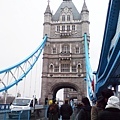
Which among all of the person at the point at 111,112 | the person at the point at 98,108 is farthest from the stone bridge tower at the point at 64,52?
the person at the point at 111,112

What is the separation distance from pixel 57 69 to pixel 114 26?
82.9ft

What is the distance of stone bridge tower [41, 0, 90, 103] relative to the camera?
31062mm

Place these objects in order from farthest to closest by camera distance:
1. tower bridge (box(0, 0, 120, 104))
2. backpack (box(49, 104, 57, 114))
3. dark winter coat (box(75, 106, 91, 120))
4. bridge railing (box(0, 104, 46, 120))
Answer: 1. tower bridge (box(0, 0, 120, 104))
2. backpack (box(49, 104, 57, 114))
3. bridge railing (box(0, 104, 46, 120))
4. dark winter coat (box(75, 106, 91, 120))

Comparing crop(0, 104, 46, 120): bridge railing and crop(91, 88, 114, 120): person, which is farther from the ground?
crop(91, 88, 114, 120): person

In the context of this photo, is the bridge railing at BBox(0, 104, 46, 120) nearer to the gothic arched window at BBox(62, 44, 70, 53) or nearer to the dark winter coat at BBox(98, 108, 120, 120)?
the dark winter coat at BBox(98, 108, 120, 120)

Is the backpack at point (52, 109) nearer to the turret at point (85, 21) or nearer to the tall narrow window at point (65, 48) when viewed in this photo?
the tall narrow window at point (65, 48)

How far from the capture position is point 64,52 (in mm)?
32281

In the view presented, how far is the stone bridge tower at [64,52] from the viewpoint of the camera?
102 ft

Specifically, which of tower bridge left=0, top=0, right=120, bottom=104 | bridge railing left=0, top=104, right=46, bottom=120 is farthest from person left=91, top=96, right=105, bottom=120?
tower bridge left=0, top=0, right=120, bottom=104

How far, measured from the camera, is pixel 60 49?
107 feet

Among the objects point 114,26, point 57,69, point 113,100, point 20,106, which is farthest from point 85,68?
point 113,100

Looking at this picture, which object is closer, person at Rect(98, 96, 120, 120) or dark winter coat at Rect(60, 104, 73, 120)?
person at Rect(98, 96, 120, 120)

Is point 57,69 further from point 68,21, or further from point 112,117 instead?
point 112,117

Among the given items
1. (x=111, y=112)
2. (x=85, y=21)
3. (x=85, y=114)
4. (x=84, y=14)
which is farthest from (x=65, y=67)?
(x=111, y=112)
